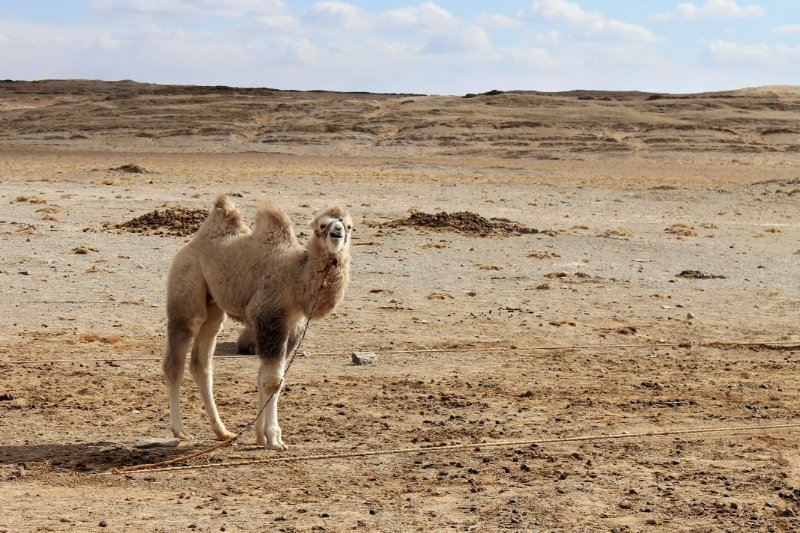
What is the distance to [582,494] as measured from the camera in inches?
291

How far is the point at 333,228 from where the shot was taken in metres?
8.11

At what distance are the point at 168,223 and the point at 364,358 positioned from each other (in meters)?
10.5

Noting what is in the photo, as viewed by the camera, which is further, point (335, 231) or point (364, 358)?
point (364, 358)

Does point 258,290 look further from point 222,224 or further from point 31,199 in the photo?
point 31,199

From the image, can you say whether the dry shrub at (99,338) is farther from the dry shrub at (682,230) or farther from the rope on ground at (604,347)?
the dry shrub at (682,230)

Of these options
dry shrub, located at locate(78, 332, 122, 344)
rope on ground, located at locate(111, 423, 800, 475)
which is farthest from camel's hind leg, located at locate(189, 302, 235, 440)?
dry shrub, located at locate(78, 332, 122, 344)

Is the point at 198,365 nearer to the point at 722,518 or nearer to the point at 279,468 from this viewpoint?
the point at 279,468

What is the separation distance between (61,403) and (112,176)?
2425 centimetres

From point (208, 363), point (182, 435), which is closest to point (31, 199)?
point (208, 363)

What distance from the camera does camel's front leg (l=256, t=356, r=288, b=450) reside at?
8.32 m

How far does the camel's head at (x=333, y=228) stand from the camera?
26.6ft

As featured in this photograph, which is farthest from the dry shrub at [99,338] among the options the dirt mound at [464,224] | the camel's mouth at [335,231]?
the dirt mound at [464,224]

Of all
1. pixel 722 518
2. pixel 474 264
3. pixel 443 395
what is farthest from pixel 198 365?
pixel 474 264

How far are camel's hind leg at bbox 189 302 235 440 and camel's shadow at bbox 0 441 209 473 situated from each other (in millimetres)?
215
